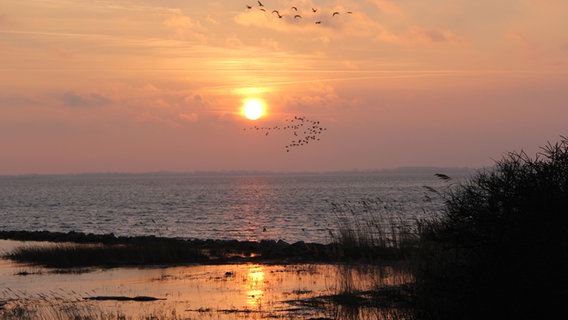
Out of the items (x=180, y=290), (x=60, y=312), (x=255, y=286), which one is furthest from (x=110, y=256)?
(x=60, y=312)

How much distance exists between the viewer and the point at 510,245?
1166 cm

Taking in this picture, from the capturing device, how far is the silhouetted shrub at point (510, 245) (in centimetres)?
1133

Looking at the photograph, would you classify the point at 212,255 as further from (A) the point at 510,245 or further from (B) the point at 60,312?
(A) the point at 510,245

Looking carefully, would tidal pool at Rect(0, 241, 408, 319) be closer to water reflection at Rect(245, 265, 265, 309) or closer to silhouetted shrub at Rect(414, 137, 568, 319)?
water reflection at Rect(245, 265, 265, 309)

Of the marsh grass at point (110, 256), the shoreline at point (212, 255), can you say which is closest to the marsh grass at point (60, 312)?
the marsh grass at point (110, 256)

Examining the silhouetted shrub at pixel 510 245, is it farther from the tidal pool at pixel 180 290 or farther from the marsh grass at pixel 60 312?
the marsh grass at pixel 60 312

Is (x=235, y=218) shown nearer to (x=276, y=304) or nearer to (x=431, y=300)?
(x=276, y=304)

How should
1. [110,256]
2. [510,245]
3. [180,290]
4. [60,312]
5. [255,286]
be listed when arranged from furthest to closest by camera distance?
[110,256], [255,286], [180,290], [60,312], [510,245]

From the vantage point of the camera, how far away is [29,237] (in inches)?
2196

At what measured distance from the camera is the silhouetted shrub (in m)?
11.3

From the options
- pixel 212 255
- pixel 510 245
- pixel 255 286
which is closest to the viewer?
pixel 510 245

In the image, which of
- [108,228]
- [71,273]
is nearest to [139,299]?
[71,273]

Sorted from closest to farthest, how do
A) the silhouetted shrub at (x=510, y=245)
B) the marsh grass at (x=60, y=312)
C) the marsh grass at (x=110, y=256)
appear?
1. the silhouetted shrub at (x=510, y=245)
2. the marsh grass at (x=60, y=312)
3. the marsh grass at (x=110, y=256)

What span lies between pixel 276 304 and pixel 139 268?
13.2 meters
